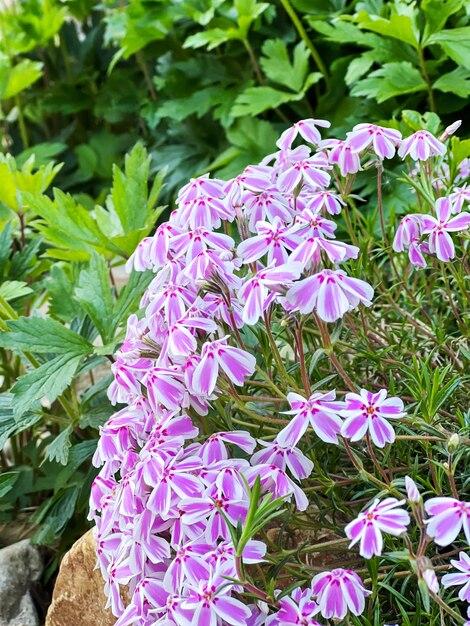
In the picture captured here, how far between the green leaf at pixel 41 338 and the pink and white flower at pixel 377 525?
0.61 metres

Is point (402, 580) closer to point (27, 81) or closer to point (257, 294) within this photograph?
point (257, 294)

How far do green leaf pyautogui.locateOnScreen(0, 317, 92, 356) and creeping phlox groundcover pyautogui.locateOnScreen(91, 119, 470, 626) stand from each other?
0.24 m

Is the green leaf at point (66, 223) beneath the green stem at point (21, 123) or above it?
above

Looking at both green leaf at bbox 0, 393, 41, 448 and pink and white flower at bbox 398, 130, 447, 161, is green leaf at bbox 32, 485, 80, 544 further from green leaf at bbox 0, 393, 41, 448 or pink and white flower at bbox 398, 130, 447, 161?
pink and white flower at bbox 398, 130, 447, 161

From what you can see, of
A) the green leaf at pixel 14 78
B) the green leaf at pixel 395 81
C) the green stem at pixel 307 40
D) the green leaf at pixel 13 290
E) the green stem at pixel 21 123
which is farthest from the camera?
the green stem at pixel 21 123

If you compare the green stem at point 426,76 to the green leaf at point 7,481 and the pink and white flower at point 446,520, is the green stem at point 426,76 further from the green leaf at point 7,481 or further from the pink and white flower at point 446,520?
the pink and white flower at point 446,520

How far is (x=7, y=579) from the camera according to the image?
55.3 inches

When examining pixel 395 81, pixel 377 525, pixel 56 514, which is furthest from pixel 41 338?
pixel 395 81

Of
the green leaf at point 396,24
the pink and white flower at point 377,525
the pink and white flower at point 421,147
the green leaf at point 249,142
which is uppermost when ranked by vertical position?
the pink and white flower at point 421,147

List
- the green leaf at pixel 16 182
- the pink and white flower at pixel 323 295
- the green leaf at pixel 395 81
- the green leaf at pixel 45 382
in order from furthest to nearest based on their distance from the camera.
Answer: the green leaf at pixel 395 81 → the green leaf at pixel 16 182 → the green leaf at pixel 45 382 → the pink and white flower at pixel 323 295

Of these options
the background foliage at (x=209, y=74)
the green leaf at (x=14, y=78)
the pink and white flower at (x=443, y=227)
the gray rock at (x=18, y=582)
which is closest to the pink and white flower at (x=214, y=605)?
the pink and white flower at (x=443, y=227)

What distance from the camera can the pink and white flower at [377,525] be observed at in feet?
2.43

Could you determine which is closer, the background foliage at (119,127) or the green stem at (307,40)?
the background foliage at (119,127)

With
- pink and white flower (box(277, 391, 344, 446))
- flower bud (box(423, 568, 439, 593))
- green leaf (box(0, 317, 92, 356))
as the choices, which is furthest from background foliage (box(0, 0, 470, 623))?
flower bud (box(423, 568, 439, 593))
